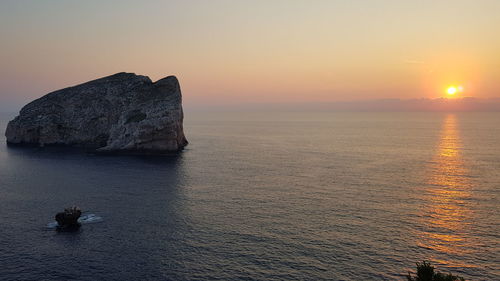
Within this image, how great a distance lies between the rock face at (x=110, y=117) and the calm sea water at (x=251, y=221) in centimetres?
2688

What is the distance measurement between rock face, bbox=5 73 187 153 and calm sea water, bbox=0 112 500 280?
26.9 metres

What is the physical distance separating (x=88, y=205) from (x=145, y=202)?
9969 millimetres

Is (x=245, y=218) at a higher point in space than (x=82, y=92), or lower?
lower

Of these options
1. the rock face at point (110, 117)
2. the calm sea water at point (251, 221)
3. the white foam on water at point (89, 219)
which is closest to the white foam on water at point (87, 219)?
the white foam on water at point (89, 219)

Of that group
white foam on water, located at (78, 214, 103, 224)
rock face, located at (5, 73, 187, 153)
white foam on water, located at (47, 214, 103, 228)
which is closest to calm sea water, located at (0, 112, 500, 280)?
white foam on water, located at (47, 214, 103, 228)

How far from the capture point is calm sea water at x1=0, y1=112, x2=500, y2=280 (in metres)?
41.8

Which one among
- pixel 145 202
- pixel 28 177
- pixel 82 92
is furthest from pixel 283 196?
pixel 82 92

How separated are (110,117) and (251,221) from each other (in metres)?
120

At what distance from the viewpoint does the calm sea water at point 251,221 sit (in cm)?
4175

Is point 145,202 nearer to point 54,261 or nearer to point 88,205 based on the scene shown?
point 88,205

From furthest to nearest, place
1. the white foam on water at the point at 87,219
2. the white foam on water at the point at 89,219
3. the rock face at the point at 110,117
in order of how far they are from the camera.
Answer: the rock face at the point at 110,117 → the white foam on water at the point at 89,219 → the white foam on water at the point at 87,219

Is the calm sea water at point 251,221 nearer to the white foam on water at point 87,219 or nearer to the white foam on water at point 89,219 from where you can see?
the white foam on water at point 87,219

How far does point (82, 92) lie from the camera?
168 metres

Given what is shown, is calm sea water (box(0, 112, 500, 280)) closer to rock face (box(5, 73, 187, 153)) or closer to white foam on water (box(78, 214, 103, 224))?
white foam on water (box(78, 214, 103, 224))
